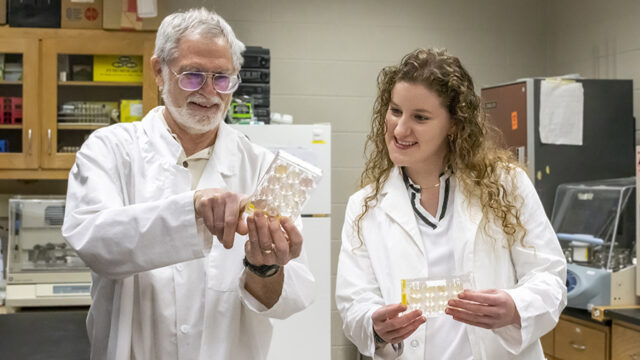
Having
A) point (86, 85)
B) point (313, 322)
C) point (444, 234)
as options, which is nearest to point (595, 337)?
point (313, 322)

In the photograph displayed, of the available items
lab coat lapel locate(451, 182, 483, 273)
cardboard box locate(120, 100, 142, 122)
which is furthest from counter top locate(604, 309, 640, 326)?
cardboard box locate(120, 100, 142, 122)

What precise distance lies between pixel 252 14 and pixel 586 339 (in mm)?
2841

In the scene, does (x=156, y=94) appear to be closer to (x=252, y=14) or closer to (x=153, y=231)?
(x=252, y=14)

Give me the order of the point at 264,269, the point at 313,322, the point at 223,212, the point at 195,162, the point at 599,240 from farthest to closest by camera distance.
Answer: the point at 313,322 < the point at 599,240 < the point at 195,162 < the point at 264,269 < the point at 223,212

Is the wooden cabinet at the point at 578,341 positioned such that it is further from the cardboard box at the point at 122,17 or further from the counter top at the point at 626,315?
the cardboard box at the point at 122,17

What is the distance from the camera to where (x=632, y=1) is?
381cm

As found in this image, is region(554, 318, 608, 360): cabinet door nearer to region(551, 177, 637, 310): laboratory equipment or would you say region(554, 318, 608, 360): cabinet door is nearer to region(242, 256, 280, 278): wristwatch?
region(551, 177, 637, 310): laboratory equipment

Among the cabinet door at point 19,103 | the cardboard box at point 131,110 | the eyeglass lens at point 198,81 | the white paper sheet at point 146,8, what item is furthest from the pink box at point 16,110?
the eyeglass lens at point 198,81

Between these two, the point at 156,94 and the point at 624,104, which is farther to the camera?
the point at 156,94

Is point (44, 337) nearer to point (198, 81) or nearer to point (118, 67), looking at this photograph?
point (198, 81)

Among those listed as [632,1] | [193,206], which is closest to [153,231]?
[193,206]

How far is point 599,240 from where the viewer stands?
3.12 meters

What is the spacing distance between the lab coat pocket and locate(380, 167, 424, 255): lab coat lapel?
425 mm

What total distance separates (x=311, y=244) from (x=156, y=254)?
2454 mm
